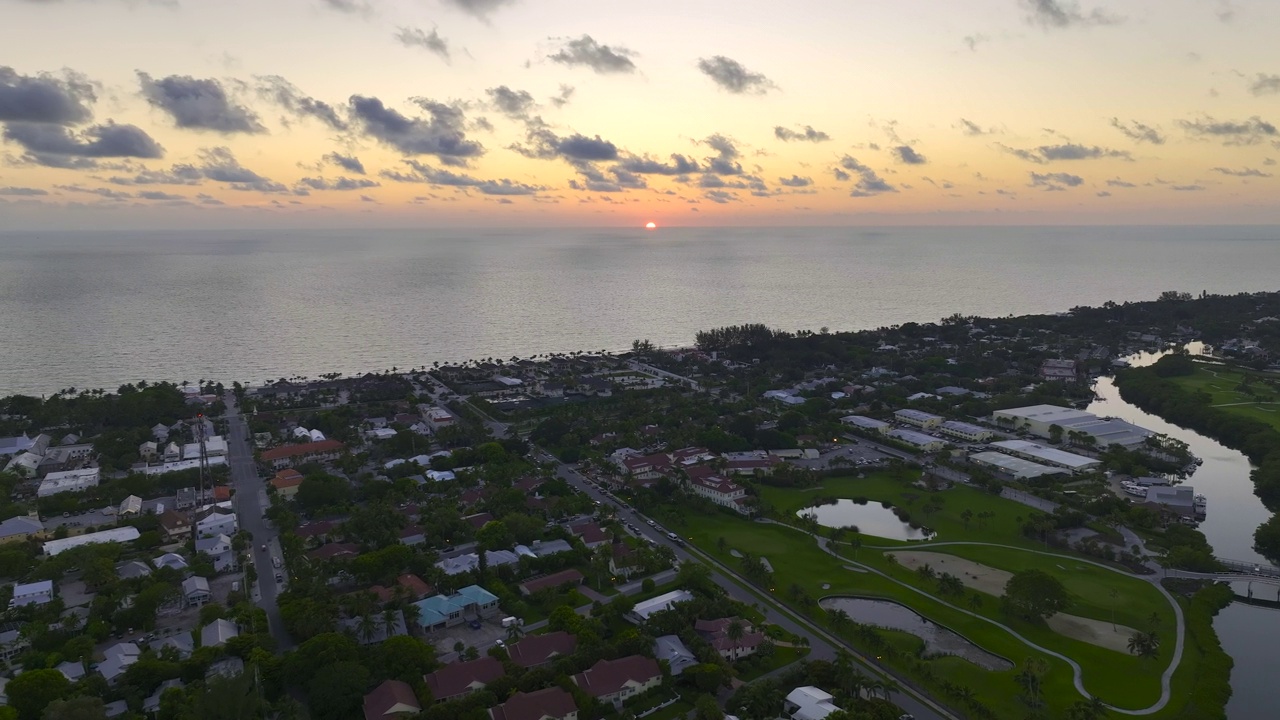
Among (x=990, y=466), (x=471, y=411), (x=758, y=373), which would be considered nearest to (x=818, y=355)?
(x=758, y=373)

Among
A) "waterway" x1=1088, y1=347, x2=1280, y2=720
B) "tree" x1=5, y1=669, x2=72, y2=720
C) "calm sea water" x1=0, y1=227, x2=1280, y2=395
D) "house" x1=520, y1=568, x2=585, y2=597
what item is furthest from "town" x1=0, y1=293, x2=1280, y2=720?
"calm sea water" x1=0, y1=227, x2=1280, y2=395

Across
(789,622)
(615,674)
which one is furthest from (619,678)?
(789,622)

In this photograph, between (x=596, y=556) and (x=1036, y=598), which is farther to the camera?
(x=596, y=556)

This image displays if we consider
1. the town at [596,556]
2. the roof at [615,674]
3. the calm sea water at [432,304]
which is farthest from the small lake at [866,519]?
the calm sea water at [432,304]

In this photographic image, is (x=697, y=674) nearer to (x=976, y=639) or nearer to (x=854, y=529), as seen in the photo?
(x=976, y=639)

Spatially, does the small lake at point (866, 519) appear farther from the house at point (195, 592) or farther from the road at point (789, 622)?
the house at point (195, 592)

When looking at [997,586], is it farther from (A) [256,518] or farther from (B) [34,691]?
(A) [256,518]
